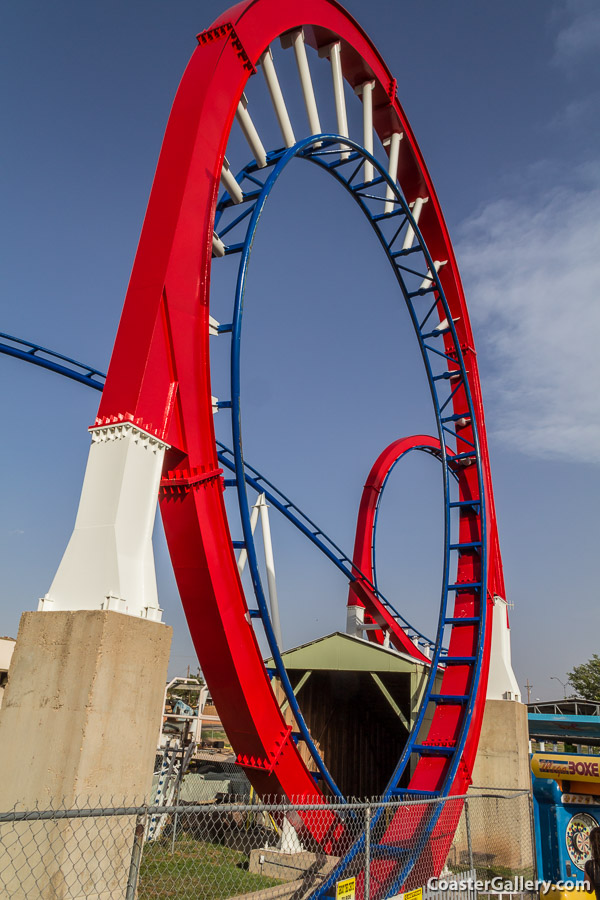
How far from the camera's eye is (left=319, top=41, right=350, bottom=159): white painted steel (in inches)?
395

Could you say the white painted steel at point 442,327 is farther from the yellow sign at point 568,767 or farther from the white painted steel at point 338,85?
the yellow sign at point 568,767

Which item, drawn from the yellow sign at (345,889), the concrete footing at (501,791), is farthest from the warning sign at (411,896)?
the concrete footing at (501,791)

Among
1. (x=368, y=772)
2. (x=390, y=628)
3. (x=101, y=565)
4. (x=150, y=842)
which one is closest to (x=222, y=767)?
(x=368, y=772)

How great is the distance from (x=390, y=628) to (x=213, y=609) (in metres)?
13.5

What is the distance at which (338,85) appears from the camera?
10211 millimetres

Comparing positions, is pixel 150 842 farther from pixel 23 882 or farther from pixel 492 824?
pixel 23 882

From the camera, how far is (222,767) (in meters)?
18.1

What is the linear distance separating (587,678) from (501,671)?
39174 mm

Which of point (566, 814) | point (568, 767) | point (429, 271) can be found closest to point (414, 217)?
point (429, 271)

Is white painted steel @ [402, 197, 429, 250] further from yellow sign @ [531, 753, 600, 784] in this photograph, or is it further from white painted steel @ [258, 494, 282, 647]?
yellow sign @ [531, 753, 600, 784]

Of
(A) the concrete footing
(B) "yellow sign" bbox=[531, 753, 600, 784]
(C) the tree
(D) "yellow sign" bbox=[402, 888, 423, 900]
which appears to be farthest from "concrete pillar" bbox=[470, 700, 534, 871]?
(C) the tree

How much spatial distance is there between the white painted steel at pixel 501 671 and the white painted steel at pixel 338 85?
29.9 ft

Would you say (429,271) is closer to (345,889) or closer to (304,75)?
(304,75)

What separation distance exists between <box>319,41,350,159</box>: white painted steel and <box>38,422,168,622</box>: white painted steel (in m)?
6.70
